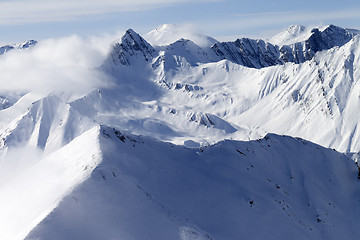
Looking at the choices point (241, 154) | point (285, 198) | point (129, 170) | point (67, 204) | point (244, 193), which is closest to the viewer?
point (67, 204)

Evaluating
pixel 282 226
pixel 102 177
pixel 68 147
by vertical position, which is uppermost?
pixel 102 177

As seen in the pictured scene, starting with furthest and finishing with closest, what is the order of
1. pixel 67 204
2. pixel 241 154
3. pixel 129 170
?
pixel 241 154, pixel 129 170, pixel 67 204

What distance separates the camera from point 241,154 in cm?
7919

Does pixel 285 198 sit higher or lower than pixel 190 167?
lower

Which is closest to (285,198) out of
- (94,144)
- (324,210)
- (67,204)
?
(324,210)

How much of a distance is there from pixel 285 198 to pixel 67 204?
125ft

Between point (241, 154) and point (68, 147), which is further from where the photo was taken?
point (241, 154)

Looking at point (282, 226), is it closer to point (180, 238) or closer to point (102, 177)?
point (180, 238)

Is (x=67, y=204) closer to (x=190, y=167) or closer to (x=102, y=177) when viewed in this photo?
(x=102, y=177)

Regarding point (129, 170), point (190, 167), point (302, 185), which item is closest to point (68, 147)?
point (129, 170)

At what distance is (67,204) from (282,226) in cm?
3000

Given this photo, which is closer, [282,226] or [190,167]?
[282,226]

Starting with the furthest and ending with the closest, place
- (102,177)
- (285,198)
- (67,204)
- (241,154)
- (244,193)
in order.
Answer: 1. (241,154)
2. (285,198)
3. (244,193)
4. (102,177)
5. (67,204)

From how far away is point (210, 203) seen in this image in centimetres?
6178
